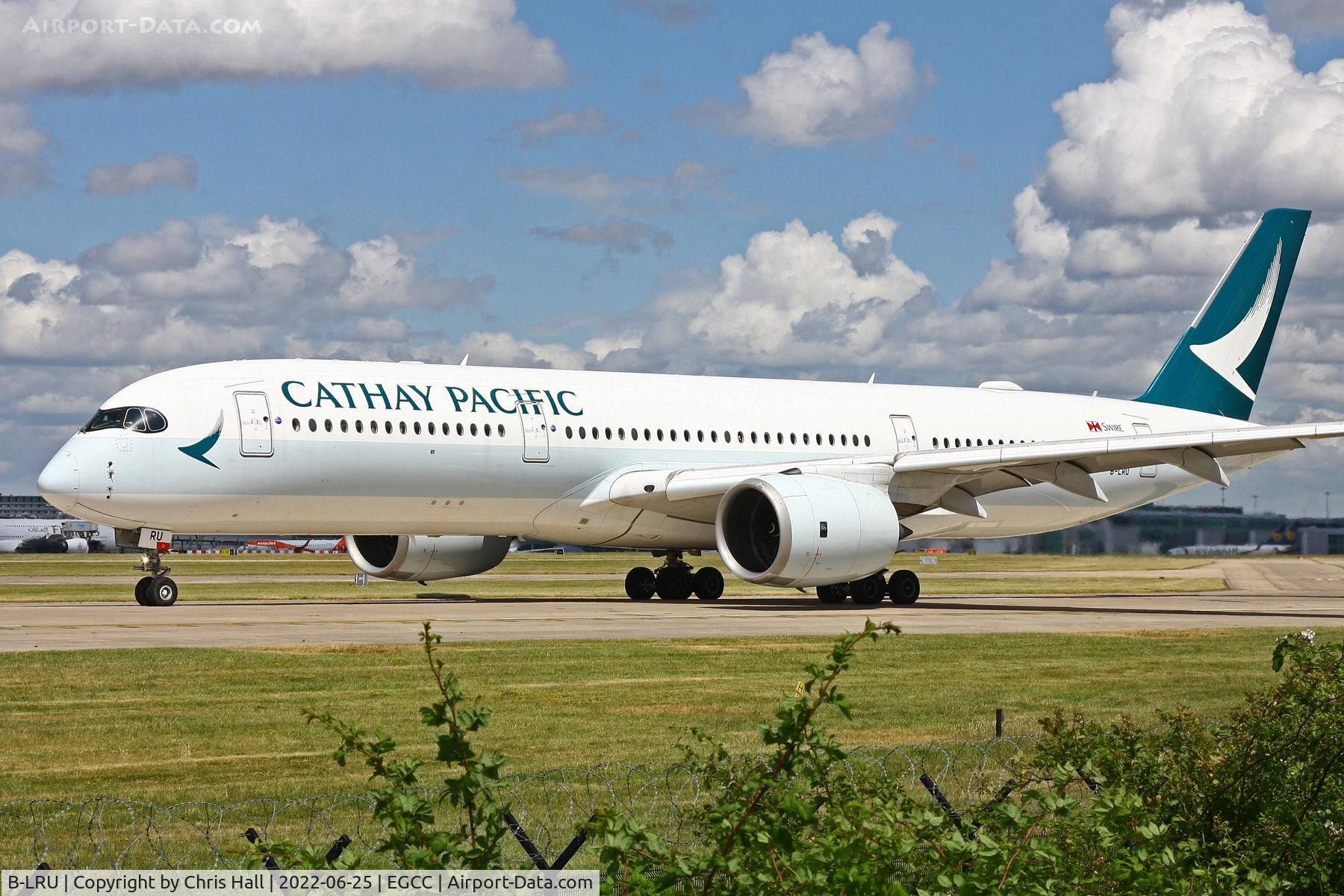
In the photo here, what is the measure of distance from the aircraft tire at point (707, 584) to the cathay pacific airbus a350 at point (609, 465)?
2.2 inches

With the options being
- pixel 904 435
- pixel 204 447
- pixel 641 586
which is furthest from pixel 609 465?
pixel 204 447

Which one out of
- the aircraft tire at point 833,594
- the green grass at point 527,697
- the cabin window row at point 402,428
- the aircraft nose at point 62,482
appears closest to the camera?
the green grass at point 527,697

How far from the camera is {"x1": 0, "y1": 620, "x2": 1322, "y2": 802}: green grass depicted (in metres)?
11.0

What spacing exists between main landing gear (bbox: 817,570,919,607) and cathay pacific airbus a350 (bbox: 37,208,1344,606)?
0.14 ft

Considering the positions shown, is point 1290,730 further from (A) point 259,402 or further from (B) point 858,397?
(B) point 858,397

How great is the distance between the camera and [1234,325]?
36.5 m

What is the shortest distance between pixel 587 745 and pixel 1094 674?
7.48 meters

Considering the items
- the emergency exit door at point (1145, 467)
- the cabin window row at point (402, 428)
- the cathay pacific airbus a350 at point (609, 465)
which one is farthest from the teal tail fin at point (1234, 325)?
the cabin window row at point (402, 428)

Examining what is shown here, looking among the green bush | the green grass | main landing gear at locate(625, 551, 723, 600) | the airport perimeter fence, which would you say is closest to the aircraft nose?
the green grass

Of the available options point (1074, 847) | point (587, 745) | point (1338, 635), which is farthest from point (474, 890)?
point (1338, 635)

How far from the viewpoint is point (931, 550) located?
87125 millimetres

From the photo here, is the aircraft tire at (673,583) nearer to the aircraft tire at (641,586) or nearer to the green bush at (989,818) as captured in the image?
the aircraft tire at (641,586)

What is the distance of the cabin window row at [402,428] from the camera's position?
25312 millimetres

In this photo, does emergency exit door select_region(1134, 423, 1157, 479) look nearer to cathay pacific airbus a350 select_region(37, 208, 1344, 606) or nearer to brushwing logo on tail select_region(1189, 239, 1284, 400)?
cathay pacific airbus a350 select_region(37, 208, 1344, 606)
